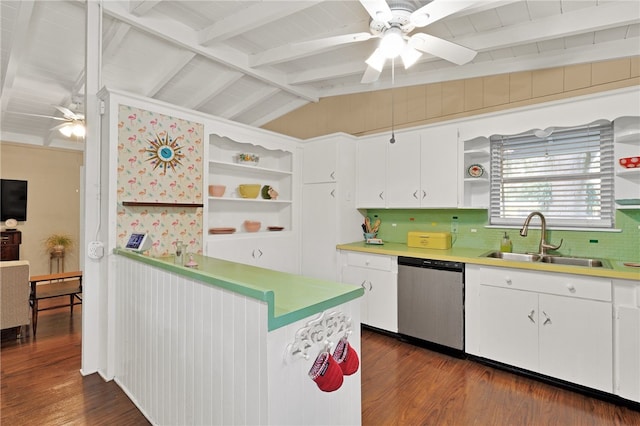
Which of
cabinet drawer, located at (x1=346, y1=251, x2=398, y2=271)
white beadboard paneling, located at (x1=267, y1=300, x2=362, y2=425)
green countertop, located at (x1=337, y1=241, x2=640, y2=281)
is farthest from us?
cabinet drawer, located at (x1=346, y1=251, x2=398, y2=271)

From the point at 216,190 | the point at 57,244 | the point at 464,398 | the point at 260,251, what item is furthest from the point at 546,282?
the point at 57,244

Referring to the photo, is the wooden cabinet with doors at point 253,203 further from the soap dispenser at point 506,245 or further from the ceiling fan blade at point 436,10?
the soap dispenser at point 506,245

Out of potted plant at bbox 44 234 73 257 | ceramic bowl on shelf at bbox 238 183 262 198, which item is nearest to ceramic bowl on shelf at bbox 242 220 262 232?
ceramic bowl on shelf at bbox 238 183 262 198

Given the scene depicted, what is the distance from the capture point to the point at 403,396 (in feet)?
7.44

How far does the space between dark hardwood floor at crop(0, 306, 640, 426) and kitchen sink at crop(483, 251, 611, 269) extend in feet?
3.20

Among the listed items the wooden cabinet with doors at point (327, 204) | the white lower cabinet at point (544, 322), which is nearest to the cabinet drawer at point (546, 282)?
the white lower cabinet at point (544, 322)

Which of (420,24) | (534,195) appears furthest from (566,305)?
(420,24)

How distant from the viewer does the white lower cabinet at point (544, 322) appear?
2.21 metres

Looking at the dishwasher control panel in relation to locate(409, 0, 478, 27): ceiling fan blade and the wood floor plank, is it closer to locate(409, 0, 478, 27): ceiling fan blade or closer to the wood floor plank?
the wood floor plank

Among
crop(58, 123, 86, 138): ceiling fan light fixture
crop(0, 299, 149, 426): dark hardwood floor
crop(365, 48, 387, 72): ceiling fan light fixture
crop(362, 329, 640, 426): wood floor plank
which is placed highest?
crop(365, 48, 387, 72): ceiling fan light fixture

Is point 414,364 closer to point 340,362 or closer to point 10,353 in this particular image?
point 340,362

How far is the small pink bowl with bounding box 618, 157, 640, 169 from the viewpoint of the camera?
2.37m

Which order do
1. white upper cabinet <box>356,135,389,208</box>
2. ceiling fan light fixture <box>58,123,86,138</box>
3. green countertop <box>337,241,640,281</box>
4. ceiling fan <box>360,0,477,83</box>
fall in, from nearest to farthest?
ceiling fan <box>360,0,477,83</box>
green countertop <box>337,241,640,281</box>
white upper cabinet <box>356,135,389,208</box>
ceiling fan light fixture <box>58,123,86,138</box>

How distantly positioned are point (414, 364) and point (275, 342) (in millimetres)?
1970
